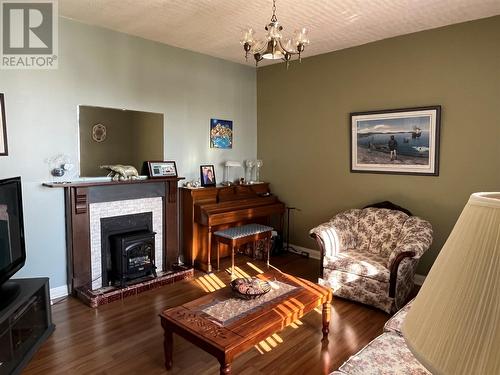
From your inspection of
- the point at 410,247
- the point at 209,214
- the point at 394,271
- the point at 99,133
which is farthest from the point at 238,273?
the point at 99,133

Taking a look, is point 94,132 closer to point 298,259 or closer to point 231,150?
point 231,150

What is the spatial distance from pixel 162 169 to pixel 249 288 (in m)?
2.22

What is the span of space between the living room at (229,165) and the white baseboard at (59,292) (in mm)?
21

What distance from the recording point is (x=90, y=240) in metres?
3.71

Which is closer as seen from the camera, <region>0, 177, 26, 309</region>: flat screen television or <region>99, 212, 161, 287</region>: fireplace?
<region>0, 177, 26, 309</region>: flat screen television

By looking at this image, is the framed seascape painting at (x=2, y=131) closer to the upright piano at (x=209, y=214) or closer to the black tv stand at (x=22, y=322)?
the black tv stand at (x=22, y=322)

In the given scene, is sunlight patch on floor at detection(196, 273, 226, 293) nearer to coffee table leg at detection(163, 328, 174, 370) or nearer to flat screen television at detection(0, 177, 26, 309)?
coffee table leg at detection(163, 328, 174, 370)

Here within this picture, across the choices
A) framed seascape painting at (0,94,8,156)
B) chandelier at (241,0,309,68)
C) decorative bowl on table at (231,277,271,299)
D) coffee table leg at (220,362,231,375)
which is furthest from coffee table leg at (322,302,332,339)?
framed seascape painting at (0,94,8,156)

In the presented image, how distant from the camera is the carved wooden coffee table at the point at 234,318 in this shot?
2057mm

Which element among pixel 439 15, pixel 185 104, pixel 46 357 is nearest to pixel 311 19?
pixel 439 15

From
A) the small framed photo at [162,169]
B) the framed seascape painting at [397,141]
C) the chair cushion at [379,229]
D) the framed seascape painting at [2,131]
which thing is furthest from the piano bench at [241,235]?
the framed seascape painting at [2,131]

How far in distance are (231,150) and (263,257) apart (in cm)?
167

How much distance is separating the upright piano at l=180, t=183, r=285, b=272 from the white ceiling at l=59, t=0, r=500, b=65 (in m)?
1.93

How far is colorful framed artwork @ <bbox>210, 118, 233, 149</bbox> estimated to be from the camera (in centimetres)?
498
